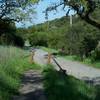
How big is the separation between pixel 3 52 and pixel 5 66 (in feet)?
11.6

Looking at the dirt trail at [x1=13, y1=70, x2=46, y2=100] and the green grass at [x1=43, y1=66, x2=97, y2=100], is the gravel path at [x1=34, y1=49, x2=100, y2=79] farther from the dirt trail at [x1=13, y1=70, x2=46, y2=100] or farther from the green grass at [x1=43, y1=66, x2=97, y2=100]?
the green grass at [x1=43, y1=66, x2=97, y2=100]

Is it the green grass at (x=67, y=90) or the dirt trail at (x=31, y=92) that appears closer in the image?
the green grass at (x=67, y=90)

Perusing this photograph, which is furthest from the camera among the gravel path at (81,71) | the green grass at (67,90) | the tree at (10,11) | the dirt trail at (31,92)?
the tree at (10,11)

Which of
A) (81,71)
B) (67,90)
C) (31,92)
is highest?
(67,90)

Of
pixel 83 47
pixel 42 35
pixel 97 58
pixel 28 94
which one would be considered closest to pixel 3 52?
pixel 28 94

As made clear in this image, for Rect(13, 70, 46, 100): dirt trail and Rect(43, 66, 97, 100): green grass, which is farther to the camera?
Rect(13, 70, 46, 100): dirt trail

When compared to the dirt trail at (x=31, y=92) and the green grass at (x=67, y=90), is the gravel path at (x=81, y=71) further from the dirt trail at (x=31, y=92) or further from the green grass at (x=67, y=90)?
the green grass at (x=67, y=90)

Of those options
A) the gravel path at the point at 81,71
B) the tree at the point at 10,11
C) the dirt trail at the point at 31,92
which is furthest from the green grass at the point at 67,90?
the tree at the point at 10,11

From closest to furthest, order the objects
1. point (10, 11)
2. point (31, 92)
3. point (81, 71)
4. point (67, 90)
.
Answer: point (67, 90)
point (31, 92)
point (81, 71)
point (10, 11)

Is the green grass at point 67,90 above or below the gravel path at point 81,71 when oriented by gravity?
above

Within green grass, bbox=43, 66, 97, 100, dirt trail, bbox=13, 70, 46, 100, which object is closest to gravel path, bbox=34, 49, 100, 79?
dirt trail, bbox=13, 70, 46, 100

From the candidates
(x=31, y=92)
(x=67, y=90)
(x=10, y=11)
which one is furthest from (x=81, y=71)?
(x=10, y=11)

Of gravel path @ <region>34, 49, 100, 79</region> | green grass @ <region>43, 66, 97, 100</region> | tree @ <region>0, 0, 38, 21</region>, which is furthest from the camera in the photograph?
tree @ <region>0, 0, 38, 21</region>

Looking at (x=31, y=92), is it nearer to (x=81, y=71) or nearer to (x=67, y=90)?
(x=67, y=90)
